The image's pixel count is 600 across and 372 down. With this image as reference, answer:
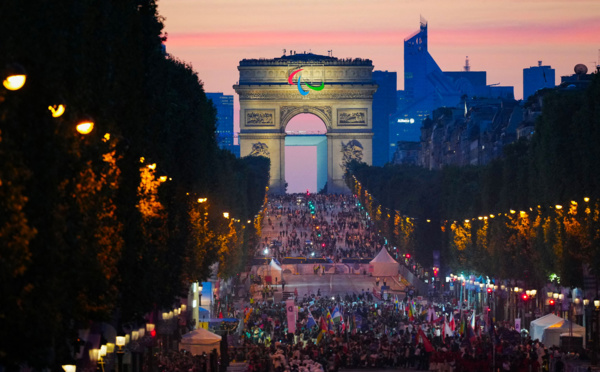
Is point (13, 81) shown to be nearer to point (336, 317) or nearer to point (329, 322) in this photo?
point (336, 317)

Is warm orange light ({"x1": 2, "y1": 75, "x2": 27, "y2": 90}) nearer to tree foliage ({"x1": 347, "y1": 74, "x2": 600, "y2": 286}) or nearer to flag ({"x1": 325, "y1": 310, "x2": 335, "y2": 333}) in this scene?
tree foliage ({"x1": 347, "y1": 74, "x2": 600, "y2": 286})

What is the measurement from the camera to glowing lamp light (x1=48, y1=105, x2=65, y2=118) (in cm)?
1731

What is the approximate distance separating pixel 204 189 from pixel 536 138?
51.9 feet

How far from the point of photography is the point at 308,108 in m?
176

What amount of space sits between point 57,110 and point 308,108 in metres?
Answer: 159

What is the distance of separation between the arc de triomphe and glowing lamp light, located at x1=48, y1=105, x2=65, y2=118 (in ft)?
503

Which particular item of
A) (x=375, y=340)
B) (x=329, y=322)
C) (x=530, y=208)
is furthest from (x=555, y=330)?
(x=530, y=208)

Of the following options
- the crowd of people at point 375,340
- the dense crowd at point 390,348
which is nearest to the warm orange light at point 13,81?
the crowd of people at point 375,340

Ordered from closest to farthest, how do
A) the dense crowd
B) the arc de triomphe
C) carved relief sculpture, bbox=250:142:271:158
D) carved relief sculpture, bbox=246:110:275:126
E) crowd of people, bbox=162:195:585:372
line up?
the dense crowd
crowd of people, bbox=162:195:585:372
carved relief sculpture, bbox=250:142:271:158
the arc de triomphe
carved relief sculpture, bbox=246:110:275:126

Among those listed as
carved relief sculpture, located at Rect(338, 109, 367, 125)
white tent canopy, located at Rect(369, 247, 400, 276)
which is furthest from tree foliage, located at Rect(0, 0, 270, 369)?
carved relief sculpture, located at Rect(338, 109, 367, 125)

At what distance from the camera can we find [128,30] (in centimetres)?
2827

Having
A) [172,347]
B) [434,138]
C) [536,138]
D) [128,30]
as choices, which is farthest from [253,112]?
[128,30]

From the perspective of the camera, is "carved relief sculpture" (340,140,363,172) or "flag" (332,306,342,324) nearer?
"flag" (332,306,342,324)

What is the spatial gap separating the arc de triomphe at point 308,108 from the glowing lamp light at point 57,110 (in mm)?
153439
